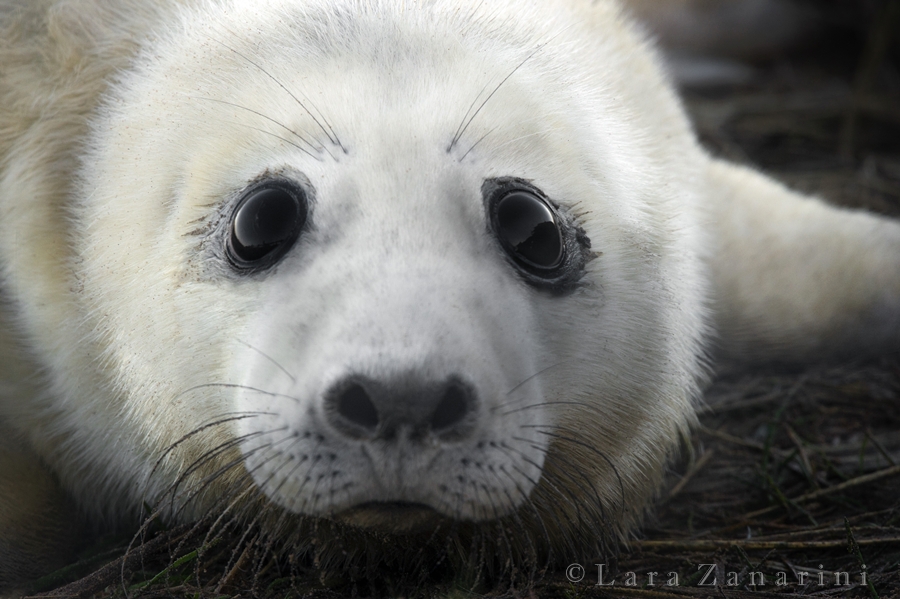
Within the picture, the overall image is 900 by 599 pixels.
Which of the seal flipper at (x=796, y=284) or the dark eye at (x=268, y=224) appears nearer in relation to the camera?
the dark eye at (x=268, y=224)

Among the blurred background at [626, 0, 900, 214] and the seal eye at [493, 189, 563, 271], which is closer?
the seal eye at [493, 189, 563, 271]

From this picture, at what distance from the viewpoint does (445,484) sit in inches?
80.2

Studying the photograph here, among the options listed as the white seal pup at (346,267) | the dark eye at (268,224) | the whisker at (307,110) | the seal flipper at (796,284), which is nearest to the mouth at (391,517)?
the white seal pup at (346,267)

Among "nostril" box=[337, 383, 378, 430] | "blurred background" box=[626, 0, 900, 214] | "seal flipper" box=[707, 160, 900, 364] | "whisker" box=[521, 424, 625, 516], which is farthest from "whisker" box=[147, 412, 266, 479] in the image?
"blurred background" box=[626, 0, 900, 214]

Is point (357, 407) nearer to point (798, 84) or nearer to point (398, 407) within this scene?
point (398, 407)

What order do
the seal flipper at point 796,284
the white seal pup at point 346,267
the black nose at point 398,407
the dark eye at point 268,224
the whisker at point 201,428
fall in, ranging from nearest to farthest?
the black nose at point 398,407 < the white seal pup at point 346,267 < the whisker at point 201,428 < the dark eye at point 268,224 < the seal flipper at point 796,284

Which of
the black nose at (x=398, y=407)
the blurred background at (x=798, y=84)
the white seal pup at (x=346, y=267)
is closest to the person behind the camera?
the black nose at (x=398, y=407)

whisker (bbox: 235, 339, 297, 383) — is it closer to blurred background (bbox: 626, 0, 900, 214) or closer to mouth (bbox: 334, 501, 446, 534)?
mouth (bbox: 334, 501, 446, 534)

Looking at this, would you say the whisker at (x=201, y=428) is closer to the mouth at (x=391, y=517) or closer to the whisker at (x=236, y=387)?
the whisker at (x=236, y=387)

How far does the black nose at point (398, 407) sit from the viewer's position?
1.93m

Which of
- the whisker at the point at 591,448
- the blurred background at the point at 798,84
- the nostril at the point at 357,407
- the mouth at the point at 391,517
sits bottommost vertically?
the mouth at the point at 391,517

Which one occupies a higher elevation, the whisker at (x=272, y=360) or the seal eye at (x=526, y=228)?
the seal eye at (x=526, y=228)

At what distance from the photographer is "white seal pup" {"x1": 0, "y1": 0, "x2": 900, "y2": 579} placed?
2.07 metres

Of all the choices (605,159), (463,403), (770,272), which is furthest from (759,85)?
(463,403)
